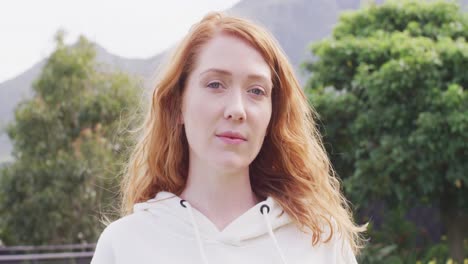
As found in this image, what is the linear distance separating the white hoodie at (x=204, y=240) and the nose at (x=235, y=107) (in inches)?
12.2

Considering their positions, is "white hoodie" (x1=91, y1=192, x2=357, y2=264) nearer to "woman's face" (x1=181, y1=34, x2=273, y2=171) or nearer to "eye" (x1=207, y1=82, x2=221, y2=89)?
"woman's face" (x1=181, y1=34, x2=273, y2=171)

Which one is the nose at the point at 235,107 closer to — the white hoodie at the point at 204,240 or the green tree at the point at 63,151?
the white hoodie at the point at 204,240

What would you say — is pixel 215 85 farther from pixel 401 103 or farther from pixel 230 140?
pixel 401 103

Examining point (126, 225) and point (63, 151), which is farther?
point (63, 151)

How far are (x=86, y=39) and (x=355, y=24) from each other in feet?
23.8

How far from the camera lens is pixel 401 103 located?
22.0 ft

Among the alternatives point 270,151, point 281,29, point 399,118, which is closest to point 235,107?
point 270,151

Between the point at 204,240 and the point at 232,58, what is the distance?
1.66ft

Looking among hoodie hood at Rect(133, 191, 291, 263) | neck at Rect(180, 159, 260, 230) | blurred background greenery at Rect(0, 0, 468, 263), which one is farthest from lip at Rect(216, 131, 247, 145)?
blurred background greenery at Rect(0, 0, 468, 263)

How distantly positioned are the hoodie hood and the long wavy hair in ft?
0.18

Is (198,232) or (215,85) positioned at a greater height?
(215,85)

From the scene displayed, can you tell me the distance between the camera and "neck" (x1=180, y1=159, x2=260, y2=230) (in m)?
2.10

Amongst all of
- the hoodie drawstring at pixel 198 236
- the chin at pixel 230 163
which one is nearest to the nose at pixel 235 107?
the chin at pixel 230 163

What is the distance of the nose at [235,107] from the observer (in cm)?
196
